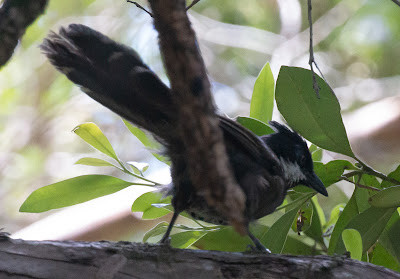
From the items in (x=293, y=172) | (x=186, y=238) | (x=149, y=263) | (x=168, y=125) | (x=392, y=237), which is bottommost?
(x=149, y=263)

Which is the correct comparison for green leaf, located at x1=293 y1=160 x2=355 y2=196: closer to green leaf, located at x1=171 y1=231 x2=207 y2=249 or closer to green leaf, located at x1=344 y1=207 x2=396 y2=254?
green leaf, located at x1=344 y1=207 x2=396 y2=254

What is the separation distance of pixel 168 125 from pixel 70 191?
45 cm

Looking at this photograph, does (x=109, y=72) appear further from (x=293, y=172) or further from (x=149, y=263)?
(x=293, y=172)

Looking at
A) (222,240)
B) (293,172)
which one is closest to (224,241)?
(222,240)

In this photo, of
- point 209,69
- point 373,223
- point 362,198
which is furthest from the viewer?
point 209,69

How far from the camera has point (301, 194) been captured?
1.84m

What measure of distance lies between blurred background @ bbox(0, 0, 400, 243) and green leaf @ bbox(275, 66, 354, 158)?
3.22 m

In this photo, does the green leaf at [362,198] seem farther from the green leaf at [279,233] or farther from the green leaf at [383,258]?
the green leaf at [279,233]

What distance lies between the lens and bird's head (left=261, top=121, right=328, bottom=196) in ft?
6.13

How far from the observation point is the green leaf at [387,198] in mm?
1420

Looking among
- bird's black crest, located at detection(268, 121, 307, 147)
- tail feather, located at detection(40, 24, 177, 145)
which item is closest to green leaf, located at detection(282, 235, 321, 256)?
bird's black crest, located at detection(268, 121, 307, 147)

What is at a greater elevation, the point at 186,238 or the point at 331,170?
the point at 331,170

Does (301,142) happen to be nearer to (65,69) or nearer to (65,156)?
(65,69)

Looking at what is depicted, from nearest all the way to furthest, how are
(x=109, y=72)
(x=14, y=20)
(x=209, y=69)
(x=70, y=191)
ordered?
(x=14, y=20)
(x=109, y=72)
(x=70, y=191)
(x=209, y=69)
